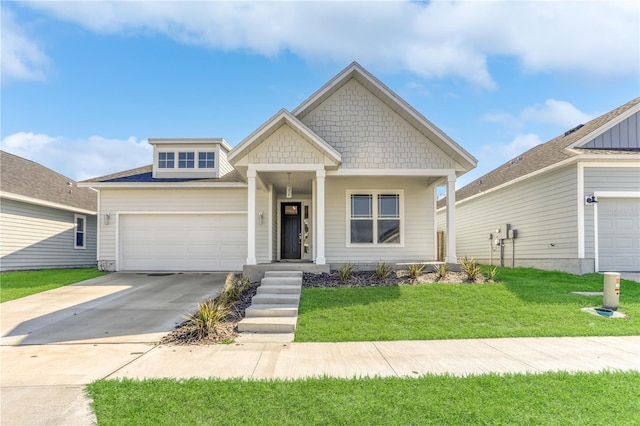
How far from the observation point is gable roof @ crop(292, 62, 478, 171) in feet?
36.8

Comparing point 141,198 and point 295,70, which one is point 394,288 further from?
point 141,198

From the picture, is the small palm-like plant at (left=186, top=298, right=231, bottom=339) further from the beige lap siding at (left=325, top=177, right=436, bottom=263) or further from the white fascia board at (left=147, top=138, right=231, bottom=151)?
the white fascia board at (left=147, top=138, right=231, bottom=151)

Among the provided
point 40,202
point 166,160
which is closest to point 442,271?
point 166,160

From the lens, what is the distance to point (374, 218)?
12.8m

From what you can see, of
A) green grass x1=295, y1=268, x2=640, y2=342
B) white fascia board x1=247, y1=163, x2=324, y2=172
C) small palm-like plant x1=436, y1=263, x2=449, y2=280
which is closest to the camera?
green grass x1=295, y1=268, x2=640, y2=342

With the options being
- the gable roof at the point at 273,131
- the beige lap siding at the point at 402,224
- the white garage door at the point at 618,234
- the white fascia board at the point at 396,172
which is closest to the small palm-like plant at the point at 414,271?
the beige lap siding at the point at 402,224

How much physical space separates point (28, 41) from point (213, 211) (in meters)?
7.57

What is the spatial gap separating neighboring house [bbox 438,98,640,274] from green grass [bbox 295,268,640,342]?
190 cm

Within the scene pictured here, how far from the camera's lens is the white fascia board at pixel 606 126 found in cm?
1240

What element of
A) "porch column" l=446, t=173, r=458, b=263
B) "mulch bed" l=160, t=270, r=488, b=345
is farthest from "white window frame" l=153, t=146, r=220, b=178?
"porch column" l=446, t=173, r=458, b=263

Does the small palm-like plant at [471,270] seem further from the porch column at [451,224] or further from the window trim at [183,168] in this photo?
the window trim at [183,168]

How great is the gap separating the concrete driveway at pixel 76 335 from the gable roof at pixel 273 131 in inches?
154

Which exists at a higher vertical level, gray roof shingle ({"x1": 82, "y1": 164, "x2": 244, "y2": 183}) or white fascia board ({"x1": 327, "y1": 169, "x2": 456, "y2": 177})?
gray roof shingle ({"x1": 82, "y1": 164, "x2": 244, "y2": 183})

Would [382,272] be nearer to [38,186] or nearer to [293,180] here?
[293,180]
